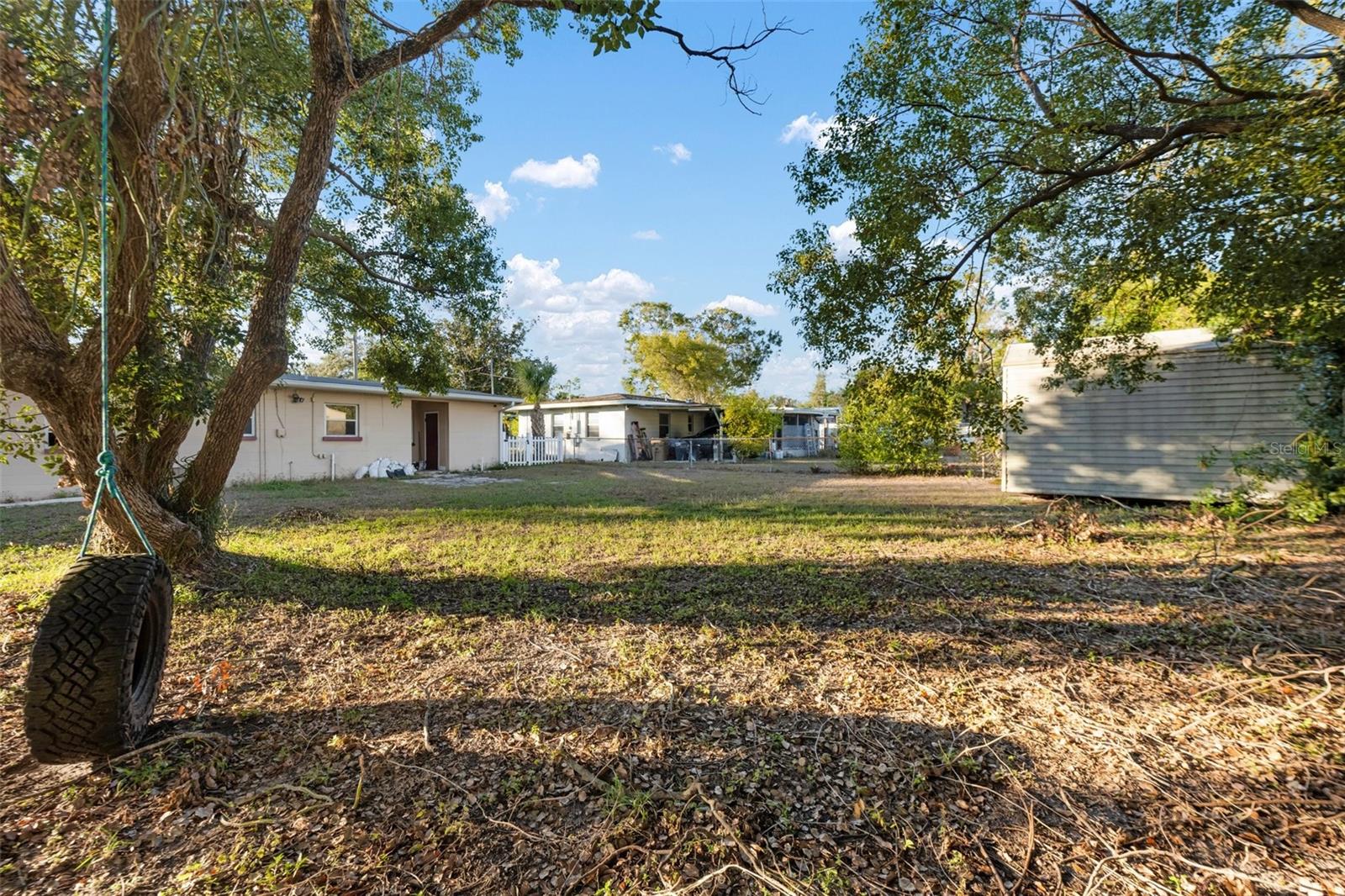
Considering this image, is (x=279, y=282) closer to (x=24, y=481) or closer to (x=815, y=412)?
(x=24, y=481)

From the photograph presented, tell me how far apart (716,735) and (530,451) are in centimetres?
2055

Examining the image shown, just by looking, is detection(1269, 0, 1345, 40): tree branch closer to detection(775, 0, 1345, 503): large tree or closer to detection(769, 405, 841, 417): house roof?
detection(775, 0, 1345, 503): large tree

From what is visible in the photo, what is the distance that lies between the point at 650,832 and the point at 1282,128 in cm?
600

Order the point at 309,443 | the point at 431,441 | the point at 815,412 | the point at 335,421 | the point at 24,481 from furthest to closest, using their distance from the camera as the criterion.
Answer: the point at 815,412
the point at 431,441
the point at 335,421
the point at 309,443
the point at 24,481

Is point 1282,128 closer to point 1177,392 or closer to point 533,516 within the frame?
point 1177,392

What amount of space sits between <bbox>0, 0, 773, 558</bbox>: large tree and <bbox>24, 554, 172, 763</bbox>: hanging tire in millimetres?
1518

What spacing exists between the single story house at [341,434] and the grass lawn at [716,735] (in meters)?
8.51

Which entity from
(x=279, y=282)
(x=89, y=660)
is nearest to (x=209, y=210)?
(x=279, y=282)

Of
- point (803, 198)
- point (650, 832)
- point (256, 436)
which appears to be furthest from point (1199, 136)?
point (256, 436)

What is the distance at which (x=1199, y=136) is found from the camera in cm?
510

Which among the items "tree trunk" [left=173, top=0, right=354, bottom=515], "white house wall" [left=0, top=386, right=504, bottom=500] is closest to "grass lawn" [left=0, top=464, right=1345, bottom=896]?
"tree trunk" [left=173, top=0, right=354, bottom=515]

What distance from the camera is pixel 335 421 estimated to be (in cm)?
1575

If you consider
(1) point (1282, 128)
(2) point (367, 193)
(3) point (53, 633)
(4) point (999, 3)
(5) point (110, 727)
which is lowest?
(5) point (110, 727)

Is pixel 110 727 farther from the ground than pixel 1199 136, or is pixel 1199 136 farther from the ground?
pixel 1199 136
